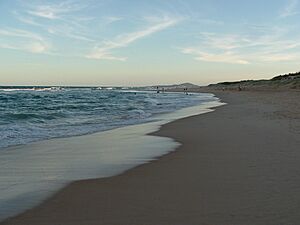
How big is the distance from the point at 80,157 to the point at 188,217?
4300 mm

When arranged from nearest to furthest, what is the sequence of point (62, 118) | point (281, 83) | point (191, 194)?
point (191, 194)
point (62, 118)
point (281, 83)

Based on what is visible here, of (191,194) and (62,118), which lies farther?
(62,118)

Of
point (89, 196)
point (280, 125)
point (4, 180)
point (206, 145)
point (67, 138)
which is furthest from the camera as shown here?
point (280, 125)

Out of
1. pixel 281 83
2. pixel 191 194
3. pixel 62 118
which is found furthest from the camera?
pixel 281 83

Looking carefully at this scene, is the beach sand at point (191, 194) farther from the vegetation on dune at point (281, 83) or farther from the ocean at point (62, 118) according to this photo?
the vegetation on dune at point (281, 83)

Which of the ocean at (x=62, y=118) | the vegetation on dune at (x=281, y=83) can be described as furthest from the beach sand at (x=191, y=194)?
the vegetation on dune at (x=281, y=83)

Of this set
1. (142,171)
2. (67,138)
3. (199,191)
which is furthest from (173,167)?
(67,138)

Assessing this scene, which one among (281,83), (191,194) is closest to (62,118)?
(191,194)

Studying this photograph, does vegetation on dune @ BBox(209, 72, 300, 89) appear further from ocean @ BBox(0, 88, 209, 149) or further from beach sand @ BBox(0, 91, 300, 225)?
beach sand @ BBox(0, 91, 300, 225)

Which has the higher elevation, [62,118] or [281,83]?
[281,83]

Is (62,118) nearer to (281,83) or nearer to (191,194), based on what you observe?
(191,194)

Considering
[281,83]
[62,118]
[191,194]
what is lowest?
[62,118]

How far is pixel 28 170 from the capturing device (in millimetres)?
6598

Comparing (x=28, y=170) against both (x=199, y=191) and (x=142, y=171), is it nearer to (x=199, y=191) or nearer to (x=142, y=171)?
Result: (x=142, y=171)
